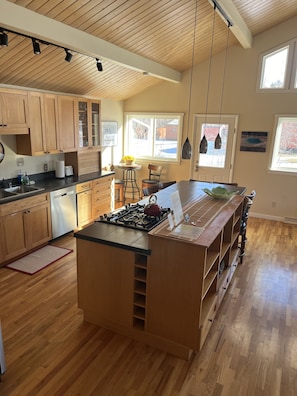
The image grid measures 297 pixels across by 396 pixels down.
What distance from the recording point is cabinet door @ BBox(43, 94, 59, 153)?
14.8ft

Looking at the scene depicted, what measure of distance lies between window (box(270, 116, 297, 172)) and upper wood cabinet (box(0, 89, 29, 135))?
14.9 ft

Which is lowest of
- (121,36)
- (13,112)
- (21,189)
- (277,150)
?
(21,189)

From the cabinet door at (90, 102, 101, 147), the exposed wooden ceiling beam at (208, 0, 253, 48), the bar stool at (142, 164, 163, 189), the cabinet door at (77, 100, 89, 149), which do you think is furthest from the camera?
the bar stool at (142, 164, 163, 189)

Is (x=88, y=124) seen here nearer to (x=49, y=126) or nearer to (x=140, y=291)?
(x=49, y=126)

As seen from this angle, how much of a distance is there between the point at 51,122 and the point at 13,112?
0.72 metres

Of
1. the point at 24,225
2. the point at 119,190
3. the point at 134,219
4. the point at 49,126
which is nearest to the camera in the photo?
the point at 134,219

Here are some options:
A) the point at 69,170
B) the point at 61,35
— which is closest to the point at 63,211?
the point at 69,170

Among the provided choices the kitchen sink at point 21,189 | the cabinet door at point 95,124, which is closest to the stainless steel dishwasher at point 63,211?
the kitchen sink at point 21,189

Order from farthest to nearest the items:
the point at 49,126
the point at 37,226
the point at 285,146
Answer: the point at 285,146
the point at 49,126
the point at 37,226

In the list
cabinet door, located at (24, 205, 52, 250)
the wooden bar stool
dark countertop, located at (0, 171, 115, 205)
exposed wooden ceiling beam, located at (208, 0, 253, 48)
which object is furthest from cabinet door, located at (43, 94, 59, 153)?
exposed wooden ceiling beam, located at (208, 0, 253, 48)

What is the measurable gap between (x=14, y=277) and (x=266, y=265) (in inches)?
134

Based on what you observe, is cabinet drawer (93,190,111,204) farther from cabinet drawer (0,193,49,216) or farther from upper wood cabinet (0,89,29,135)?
upper wood cabinet (0,89,29,135)

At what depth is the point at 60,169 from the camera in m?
5.11

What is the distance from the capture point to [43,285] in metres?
3.50
